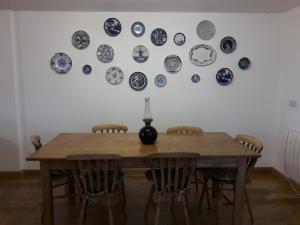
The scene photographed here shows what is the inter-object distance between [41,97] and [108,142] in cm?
160

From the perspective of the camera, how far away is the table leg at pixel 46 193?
7.73ft

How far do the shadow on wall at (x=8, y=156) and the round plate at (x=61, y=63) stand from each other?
4.02 ft

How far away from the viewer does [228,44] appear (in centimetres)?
379

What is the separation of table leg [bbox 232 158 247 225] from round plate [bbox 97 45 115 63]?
7.41 ft

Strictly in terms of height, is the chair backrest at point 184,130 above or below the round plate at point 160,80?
below

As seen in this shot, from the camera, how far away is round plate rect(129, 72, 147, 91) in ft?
12.5

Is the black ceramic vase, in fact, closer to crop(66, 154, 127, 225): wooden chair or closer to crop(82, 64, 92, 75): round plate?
crop(66, 154, 127, 225): wooden chair

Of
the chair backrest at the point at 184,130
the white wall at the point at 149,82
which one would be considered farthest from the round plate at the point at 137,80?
the chair backrest at the point at 184,130

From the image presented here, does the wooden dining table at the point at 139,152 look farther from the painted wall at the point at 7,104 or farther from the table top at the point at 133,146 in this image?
the painted wall at the point at 7,104

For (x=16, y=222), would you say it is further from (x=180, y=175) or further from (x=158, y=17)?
(x=158, y=17)

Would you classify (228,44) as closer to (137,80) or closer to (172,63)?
(172,63)

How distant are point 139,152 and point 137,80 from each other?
63.1 inches

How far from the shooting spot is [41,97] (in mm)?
3809

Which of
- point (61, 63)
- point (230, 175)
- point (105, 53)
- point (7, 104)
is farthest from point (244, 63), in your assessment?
point (7, 104)
